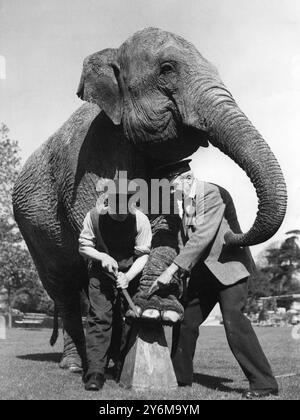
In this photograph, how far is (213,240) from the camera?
530 centimetres

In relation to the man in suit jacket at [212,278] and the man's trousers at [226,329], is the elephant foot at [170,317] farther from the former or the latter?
the man's trousers at [226,329]

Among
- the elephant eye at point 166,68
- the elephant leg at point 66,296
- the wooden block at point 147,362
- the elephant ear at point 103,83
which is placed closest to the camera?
the wooden block at point 147,362

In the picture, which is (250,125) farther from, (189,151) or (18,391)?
(18,391)

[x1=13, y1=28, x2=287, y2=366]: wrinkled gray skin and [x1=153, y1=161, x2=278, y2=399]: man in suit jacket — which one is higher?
[x1=13, y1=28, x2=287, y2=366]: wrinkled gray skin

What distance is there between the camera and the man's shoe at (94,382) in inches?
196

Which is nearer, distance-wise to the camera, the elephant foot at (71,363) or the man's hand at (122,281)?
the man's hand at (122,281)

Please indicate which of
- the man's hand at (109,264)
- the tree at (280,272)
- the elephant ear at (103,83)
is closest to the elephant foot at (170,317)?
the man's hand at (109,264)

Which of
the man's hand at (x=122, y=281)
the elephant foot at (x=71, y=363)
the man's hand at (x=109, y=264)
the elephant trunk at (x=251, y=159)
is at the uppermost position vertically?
the elephant trunk at (x=251, y=159)

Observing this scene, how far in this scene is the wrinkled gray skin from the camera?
505 cm

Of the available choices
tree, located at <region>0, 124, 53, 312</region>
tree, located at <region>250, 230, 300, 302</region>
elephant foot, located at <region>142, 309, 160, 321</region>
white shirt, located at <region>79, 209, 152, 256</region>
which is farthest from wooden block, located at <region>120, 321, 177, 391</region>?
tree, located at <region>250, 230, 300, 302</region>

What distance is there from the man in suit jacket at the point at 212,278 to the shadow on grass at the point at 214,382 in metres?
0.36

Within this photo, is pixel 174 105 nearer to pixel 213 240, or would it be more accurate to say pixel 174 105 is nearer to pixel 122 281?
pixel 213 240

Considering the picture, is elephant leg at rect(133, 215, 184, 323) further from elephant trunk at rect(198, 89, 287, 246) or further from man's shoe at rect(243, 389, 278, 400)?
man's shoe at rect(243, 389, 278, 400)

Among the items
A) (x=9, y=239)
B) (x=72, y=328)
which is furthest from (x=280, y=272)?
(x=72, y=328)
